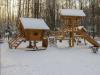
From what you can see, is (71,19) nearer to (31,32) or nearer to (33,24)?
(33,24)

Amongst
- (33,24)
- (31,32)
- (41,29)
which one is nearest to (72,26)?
(41,29)

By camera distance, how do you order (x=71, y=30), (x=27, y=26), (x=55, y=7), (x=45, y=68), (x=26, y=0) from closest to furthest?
(x=45, y=68) < (x=27, y=26) < (x=71, y=30) < (x=26, y=0) < (x=55, y=7)

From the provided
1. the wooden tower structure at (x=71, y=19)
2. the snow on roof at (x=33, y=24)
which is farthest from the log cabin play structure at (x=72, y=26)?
the snow on roof at (x=33, y=24)

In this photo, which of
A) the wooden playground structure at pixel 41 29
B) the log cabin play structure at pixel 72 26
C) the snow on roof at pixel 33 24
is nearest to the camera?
the snow on roof at pixel 33 24

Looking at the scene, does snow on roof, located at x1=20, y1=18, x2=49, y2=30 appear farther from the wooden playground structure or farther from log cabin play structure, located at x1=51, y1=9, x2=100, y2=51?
log cabin play structure, located at x1=51, y1=9, x2=100, y2=51

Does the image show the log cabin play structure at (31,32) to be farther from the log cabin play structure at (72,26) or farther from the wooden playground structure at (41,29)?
the log cabin play structure at (72,26)

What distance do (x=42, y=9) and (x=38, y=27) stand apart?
25.0 m

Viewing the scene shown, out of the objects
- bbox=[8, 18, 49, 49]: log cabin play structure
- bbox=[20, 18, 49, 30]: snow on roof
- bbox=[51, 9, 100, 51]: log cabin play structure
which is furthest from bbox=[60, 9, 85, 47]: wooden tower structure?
bbox=[8, 18, 49, 49]: log cabin play structure

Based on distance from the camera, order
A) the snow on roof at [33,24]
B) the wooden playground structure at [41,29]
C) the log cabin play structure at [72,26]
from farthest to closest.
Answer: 1. the log cabin play structure at [72,26]
2. the wooden playground structure at [41,29]
3. the snow on roof at [33,24]

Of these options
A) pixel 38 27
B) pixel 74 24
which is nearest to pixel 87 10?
pixel 74 24

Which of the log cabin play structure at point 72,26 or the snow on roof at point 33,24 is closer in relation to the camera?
the snow on roof at point 33,24

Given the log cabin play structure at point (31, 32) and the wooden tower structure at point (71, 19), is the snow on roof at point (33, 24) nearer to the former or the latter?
the log cabin play structure at point (31, 32)

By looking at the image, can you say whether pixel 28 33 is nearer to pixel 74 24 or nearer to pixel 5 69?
pixel 74 24

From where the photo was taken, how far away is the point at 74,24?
21688mm
